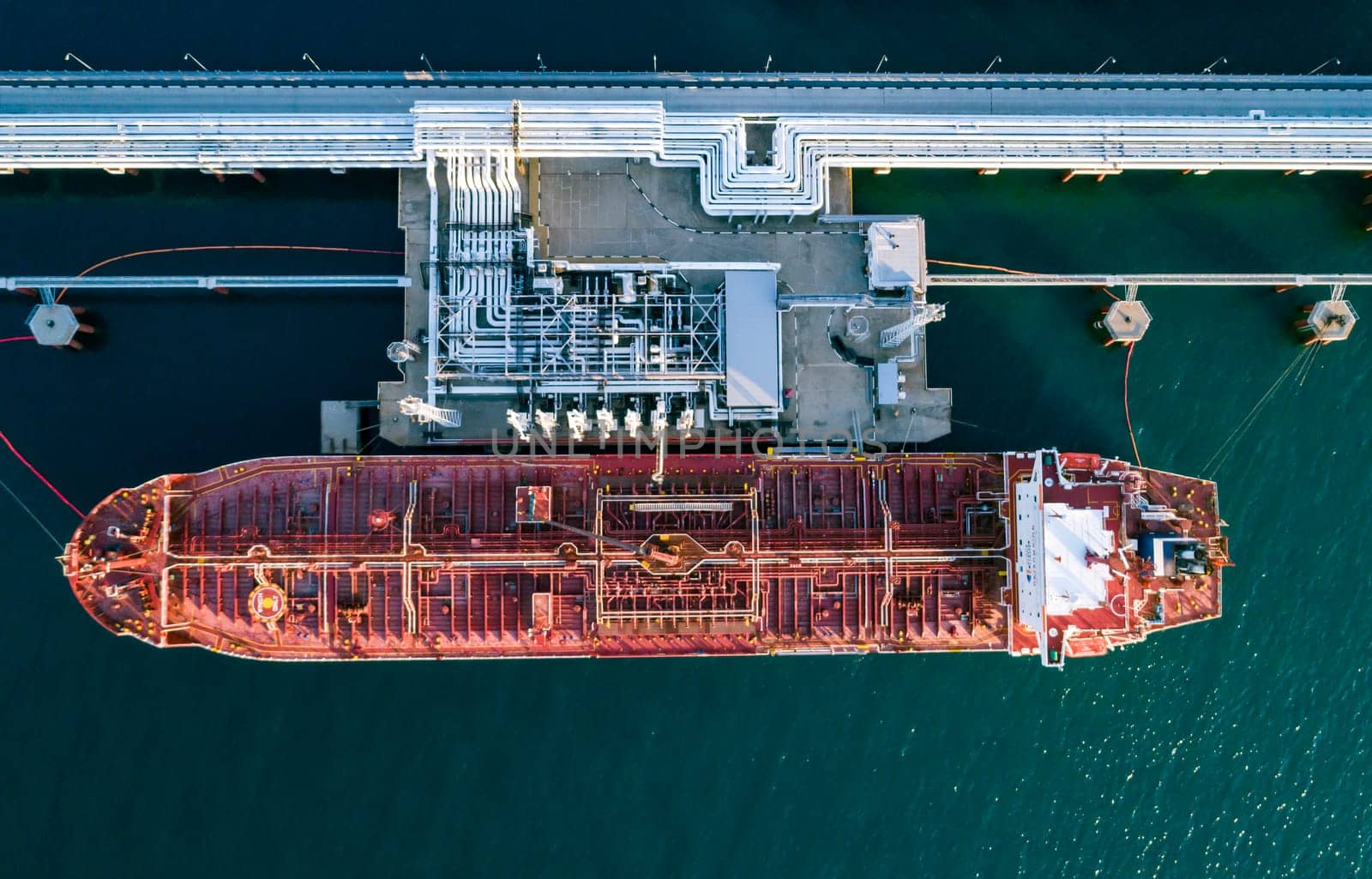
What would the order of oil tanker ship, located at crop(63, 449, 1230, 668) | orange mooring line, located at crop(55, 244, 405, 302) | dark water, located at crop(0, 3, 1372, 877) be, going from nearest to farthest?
oil tanker ship, located at crop(63, 449, 1230, 668)
dark water, located at crop(0, 3, 1372, 877)
orange mooring line, located at crop(55, 244, 405, 302)

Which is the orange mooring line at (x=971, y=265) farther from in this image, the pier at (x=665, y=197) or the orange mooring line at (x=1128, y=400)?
the orange mooring line at (x=1128, y=400)

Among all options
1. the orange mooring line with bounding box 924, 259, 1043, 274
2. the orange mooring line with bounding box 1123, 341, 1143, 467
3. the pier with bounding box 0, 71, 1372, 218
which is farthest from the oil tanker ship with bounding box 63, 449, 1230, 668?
the pier with bounding box 0, 71, 1372, 218

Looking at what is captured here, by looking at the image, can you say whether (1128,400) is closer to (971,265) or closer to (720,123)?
(971,265)

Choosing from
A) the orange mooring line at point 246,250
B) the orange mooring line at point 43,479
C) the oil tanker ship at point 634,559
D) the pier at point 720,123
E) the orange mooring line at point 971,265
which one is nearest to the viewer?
the oil tanker ship at point 634,559

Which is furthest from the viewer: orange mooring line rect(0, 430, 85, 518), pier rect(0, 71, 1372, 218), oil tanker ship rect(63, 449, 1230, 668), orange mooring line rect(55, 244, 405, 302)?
orange mooring line rect(55, 244, 405, 302)

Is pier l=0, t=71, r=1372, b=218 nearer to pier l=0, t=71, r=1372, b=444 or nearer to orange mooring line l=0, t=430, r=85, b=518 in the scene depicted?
pier l=0, t=71, r=1372, b=444

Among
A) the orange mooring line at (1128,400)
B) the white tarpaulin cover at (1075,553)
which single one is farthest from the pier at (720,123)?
the white tarpaulin cover at (1075,553)
